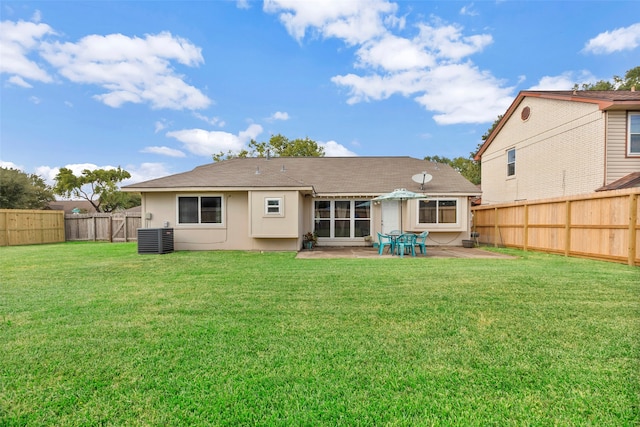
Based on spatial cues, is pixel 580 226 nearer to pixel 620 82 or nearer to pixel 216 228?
pixel 216 228

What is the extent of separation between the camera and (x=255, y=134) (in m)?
33.1

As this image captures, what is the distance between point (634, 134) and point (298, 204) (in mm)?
12911

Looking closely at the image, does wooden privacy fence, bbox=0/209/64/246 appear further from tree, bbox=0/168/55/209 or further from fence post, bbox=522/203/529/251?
fence post, bbox=522/203/529/251

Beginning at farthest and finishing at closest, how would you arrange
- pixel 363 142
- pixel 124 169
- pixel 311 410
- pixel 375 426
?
1. pixel 124 169
2. pixel 363 142
3. pixel 311 410
4. pixel 375 426

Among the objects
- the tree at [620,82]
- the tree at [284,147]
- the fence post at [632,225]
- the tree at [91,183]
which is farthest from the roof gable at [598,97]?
the tree at [91,183]

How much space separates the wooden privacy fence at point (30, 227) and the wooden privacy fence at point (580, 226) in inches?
945

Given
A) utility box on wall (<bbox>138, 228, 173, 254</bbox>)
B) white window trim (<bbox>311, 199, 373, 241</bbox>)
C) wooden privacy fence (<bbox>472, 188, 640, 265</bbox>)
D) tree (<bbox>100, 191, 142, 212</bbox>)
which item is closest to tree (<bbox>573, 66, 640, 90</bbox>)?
wooden privacy fence (<bbox>472, 188, 640, 265</bbox>)

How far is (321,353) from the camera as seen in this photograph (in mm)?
3100

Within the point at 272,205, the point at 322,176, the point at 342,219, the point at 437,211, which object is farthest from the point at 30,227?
the point at 437,211

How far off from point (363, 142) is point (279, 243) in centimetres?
1698

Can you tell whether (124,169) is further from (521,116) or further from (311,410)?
(311,410)

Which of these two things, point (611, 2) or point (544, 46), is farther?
point (544, 46)

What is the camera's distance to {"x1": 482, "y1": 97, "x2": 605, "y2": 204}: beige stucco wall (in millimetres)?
12023

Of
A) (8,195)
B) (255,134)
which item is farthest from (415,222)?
(8,195)
